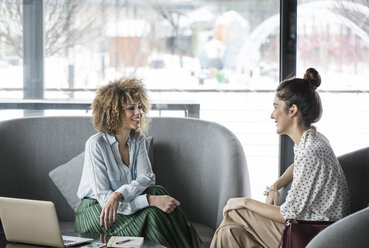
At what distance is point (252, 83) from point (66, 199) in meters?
1.62

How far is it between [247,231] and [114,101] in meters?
1.04

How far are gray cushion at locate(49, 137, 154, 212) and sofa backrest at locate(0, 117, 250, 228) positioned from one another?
10 centimetres

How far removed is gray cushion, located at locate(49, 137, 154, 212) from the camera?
3.51 m

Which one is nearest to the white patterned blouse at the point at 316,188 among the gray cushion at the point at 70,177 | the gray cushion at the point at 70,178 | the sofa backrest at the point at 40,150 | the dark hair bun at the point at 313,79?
the dark hair bun at the point at 313,79

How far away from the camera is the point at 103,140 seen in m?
3.28

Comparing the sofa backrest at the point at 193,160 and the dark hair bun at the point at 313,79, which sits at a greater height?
the dark hair bun at the point at 313,79

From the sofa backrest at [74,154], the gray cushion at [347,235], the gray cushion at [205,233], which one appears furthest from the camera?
the sofa backrest at [74,154]

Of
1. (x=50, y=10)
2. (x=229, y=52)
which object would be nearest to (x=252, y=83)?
(x=229, y=52)

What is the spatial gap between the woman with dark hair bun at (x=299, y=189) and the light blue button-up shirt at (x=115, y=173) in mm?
509

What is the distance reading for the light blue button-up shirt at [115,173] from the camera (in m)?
3.09

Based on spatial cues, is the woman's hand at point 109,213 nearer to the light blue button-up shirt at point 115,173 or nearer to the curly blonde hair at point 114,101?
the light blue button-up shirt at point 115,173

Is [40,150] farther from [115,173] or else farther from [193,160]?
[193,160]

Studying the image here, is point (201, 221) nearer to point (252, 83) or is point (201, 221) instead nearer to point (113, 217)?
point (113, 217)

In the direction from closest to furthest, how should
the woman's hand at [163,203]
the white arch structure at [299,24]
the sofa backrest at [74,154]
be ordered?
the woman's hand at [163,203], the sofa backrest at [74,154], the white arch structure at [299,24]
